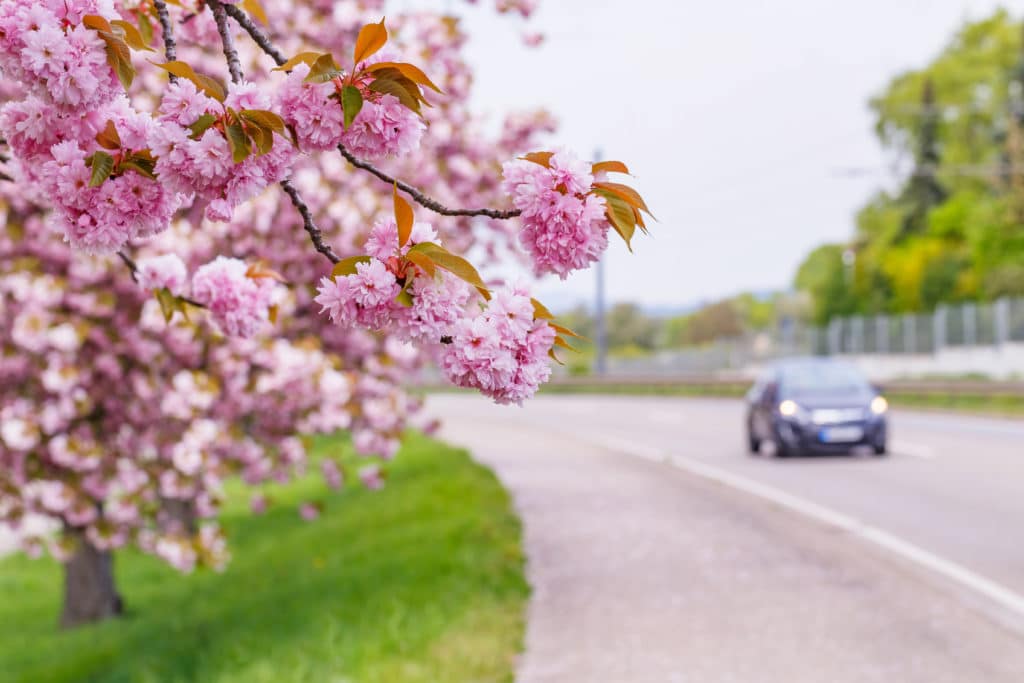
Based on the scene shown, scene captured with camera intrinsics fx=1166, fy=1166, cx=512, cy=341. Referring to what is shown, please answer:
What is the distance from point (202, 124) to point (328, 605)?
23.2 feet

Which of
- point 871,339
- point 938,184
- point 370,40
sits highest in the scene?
point 938,184

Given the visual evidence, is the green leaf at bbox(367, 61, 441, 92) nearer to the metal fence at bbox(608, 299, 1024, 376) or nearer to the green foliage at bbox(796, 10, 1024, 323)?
the metal fence at bbox(608, 299, 1024, 376)

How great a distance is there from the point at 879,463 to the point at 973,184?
5409 centimetres

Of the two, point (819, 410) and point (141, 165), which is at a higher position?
point (141, 165)

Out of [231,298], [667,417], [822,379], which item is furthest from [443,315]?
[667,417]

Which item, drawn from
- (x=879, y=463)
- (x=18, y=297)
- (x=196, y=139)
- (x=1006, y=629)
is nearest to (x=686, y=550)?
(x=1006, y=629)

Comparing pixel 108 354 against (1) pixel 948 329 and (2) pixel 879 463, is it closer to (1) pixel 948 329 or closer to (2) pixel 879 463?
(2) pixel 879 463

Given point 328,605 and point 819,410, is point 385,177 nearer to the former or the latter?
point 328,605

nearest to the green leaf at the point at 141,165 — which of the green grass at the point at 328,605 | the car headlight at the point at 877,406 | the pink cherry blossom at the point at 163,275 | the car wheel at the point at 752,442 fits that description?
the pink cherry blossom at the point at 163,275

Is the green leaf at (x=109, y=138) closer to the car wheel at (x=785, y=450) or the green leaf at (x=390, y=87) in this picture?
the green leaf at (x=390, y=87)

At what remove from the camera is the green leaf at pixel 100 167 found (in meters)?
2.20

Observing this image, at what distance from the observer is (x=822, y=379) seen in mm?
16891

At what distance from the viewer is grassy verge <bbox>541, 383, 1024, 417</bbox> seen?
26.2m

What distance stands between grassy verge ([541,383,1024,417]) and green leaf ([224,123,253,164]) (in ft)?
45.2
